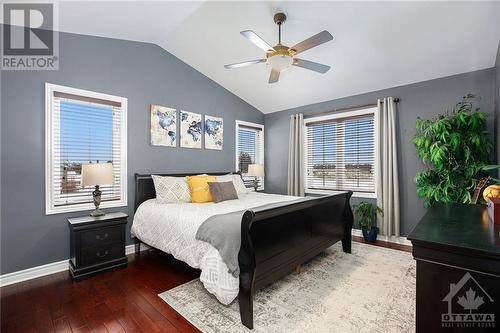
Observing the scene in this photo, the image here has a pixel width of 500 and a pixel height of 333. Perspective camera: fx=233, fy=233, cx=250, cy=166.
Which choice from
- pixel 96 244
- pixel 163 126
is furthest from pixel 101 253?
pixel 163 126

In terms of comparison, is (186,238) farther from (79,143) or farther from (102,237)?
(79,143)

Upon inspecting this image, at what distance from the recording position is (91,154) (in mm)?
3191

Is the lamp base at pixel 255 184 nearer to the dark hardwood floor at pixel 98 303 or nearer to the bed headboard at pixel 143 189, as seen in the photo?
the bed headboard at pixel 143 189

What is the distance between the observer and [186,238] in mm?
2391

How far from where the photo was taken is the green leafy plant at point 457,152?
2.97m

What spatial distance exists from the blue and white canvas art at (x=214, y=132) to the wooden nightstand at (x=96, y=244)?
213 centimetres

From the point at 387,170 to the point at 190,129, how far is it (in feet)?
11.4

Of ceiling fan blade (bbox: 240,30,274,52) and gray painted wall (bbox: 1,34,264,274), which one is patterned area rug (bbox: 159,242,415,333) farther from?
ceiling fan blade (bbox: 240,30,274,52)

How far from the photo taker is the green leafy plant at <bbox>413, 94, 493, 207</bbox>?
9.74ft

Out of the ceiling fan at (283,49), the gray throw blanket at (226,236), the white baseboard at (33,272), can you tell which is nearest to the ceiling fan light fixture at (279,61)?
the ceiling fan at (283,49)

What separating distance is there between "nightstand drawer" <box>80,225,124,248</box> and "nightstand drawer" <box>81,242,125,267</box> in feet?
0.16

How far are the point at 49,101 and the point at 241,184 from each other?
2.98m

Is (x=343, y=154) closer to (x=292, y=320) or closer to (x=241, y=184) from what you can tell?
(x=241, y=184)

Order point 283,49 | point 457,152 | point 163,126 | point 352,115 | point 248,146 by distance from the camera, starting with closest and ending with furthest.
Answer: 1. point 283,49
2. point 457,152
3. point 163,126
4. point 352,115
5. point 248,146
